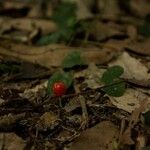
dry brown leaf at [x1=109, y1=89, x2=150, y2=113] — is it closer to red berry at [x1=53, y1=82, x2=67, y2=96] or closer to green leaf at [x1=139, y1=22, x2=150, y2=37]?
red berry at [x1=53, y1=82, x2=67, y2=96]

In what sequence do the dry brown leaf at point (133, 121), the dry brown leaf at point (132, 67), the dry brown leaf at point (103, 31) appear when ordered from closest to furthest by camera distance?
the dry brown leaf at point (133, 121), the dry brown leaf at point (132, 67), the dry brown leaf at point (103, 31)

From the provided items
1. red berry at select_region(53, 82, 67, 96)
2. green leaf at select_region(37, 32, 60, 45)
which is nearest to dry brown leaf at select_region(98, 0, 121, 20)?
green leaf at select_region(37, 32, 60, 45)

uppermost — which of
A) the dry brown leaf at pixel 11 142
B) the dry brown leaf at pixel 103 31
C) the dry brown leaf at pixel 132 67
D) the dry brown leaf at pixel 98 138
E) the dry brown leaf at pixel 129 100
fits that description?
the dry brown leaf at pixel 132 67

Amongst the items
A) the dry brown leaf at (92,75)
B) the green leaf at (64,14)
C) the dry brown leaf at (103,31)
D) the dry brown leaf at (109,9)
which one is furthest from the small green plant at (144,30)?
the dry brown leaf at (92,75)

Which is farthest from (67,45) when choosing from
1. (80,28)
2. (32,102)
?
(32,102)

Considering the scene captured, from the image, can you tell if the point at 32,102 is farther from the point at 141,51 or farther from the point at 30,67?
the point at 141,51

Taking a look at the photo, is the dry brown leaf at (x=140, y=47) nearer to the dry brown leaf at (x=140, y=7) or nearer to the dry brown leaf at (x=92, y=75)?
the dry brown leaf at (x=92, y=75)
